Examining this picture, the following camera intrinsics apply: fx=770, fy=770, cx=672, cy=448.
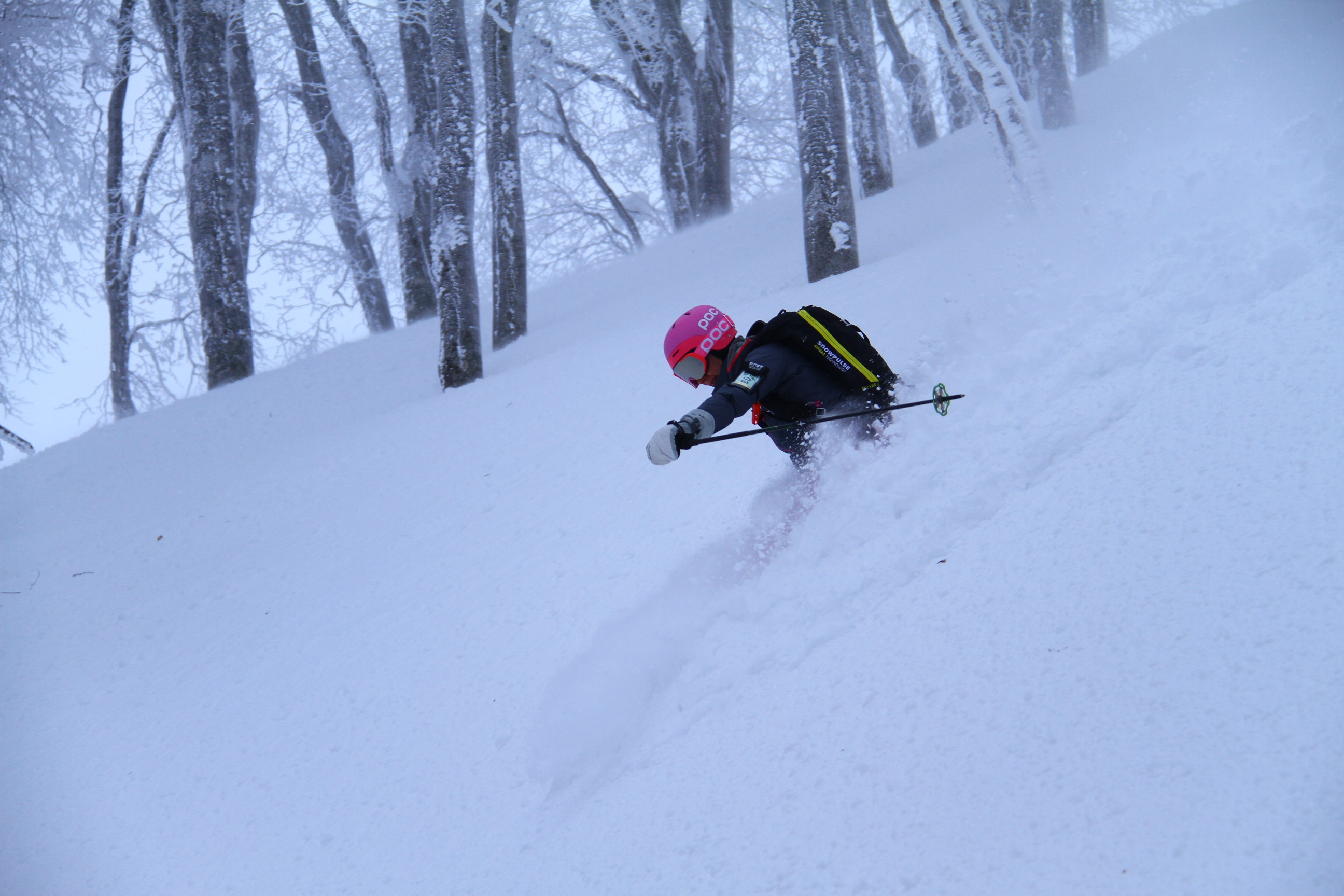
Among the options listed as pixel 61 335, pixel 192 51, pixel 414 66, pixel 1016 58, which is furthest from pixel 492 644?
pixel 61 335

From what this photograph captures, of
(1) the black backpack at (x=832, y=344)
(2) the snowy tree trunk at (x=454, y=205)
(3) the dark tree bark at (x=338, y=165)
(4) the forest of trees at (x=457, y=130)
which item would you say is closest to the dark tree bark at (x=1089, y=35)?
(4) the forest of trees at (x=457, y=130)

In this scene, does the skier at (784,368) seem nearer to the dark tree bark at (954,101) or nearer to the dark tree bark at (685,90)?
the dark tree bark at (685,90)

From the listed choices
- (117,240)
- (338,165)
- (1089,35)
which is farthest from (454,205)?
(1089,35)

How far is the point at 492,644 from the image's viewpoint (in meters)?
3.57

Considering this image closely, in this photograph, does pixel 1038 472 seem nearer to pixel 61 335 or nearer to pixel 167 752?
pixel 167 752

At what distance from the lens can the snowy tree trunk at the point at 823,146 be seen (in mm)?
7301

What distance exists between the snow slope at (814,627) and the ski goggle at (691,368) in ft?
2.38

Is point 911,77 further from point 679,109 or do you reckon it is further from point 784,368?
point 784,368

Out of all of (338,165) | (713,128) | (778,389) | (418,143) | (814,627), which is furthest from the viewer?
(338,165)

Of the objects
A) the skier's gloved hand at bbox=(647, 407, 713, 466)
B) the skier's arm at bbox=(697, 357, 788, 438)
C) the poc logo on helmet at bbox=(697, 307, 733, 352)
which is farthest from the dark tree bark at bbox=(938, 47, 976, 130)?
the skier's gloved hand at bbox=(647, 407, 713, 466)

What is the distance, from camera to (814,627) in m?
2.75

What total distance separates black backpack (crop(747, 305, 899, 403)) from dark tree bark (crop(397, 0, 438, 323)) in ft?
24.7

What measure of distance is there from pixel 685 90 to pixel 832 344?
12.0 meters

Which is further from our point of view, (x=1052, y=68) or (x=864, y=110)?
(x=864, y=110)
